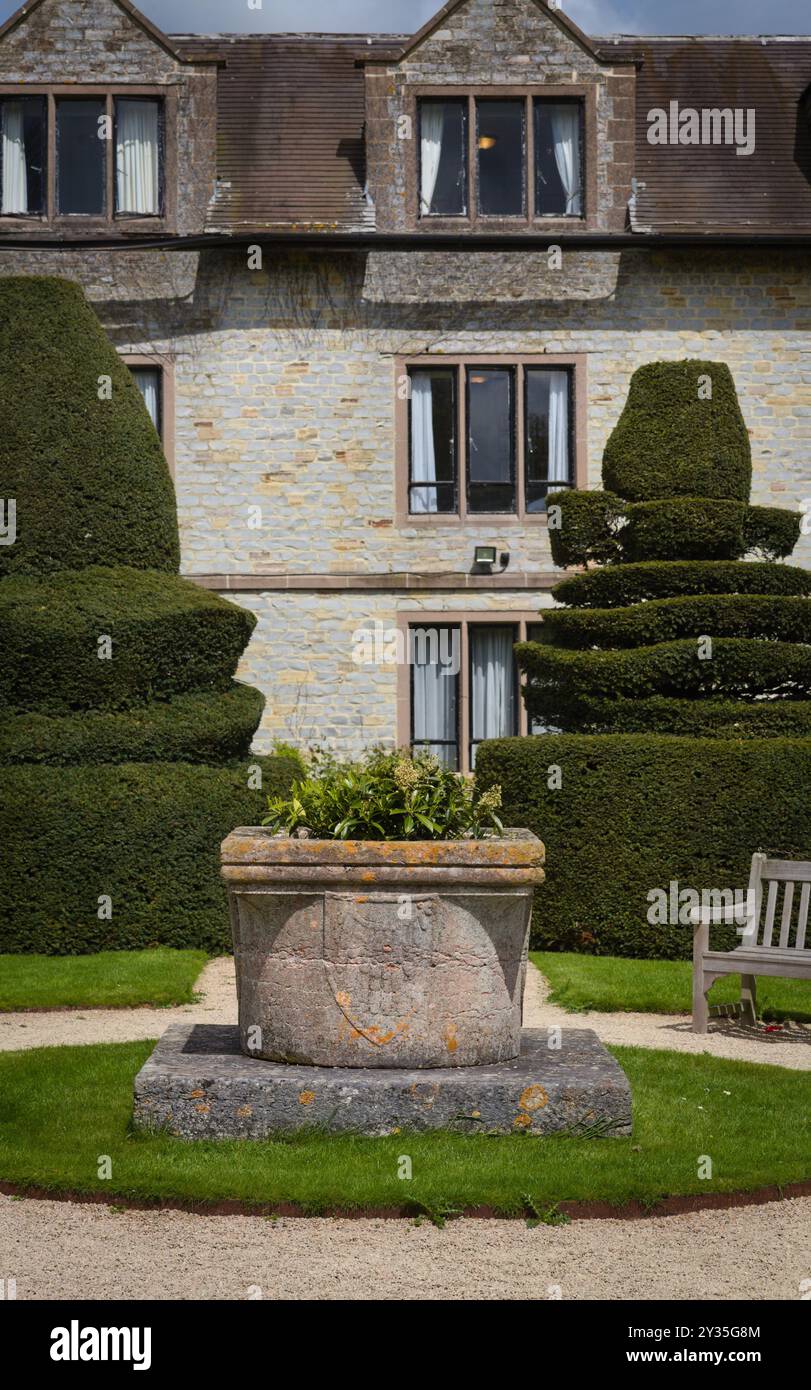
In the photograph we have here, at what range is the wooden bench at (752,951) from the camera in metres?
8.98

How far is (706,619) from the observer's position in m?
12.3

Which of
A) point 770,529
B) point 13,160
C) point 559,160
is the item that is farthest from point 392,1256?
point 13,160

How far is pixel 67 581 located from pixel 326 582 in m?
5.46

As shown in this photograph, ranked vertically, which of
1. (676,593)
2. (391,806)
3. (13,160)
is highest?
(13,160)

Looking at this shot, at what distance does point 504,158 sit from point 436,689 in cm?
633

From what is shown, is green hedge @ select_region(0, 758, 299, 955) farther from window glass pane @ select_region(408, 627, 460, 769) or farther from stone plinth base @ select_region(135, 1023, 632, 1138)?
window glass pane @ select_region(408, 627, 460, 769)

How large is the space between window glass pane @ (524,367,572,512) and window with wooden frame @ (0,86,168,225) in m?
4.90

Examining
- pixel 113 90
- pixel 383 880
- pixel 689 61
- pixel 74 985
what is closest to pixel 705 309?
pixel 689 61

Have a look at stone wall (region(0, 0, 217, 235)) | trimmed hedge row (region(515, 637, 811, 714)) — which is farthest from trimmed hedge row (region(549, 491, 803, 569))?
stone wall (region(0, 0, 217, 235))

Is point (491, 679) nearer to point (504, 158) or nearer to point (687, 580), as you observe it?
point (687, 580)

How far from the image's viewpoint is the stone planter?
5.98 metres

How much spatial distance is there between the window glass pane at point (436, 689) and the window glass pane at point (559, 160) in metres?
5.18

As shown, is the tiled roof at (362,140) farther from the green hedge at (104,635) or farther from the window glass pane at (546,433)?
the green hedge at (104,635)

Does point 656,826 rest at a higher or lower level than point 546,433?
lower
